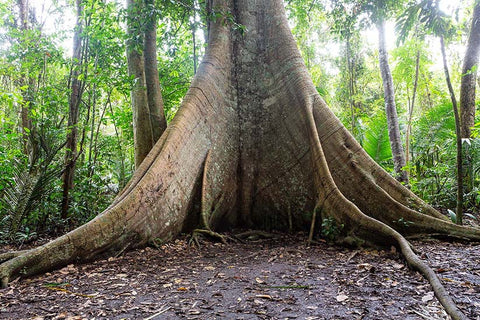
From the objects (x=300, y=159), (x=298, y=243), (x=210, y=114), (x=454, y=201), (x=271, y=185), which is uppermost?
(x=210, y=114)

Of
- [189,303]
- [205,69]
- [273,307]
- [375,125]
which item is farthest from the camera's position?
[375,125]

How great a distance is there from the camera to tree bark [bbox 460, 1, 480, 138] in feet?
16.7

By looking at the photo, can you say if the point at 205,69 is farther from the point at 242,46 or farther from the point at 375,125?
the point at 375,125

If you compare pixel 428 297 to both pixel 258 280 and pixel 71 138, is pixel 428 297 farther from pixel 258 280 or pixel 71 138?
pixel 71 138

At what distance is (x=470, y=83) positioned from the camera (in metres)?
5.27

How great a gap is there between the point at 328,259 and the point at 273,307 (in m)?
1.48

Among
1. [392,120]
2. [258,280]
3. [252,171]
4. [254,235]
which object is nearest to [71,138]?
[252,171]

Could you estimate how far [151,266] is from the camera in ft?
10.3

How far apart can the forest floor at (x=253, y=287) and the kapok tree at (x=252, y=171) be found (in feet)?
0.94

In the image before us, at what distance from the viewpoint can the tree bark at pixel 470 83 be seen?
5102 millimetres

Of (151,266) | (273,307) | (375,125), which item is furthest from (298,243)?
(375,125)

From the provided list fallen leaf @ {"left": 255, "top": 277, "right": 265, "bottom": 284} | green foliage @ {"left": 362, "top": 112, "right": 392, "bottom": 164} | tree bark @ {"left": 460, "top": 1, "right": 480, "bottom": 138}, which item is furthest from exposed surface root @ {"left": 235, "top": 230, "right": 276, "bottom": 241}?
green foliage @ {"left": 362, "top": 112, "right": 392, "bottom": 164}

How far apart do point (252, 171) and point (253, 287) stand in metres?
2.85

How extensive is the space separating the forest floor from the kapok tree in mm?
287
